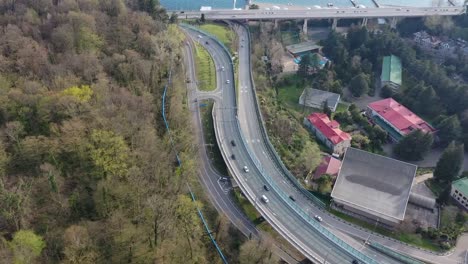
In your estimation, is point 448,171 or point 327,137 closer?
point 448,171

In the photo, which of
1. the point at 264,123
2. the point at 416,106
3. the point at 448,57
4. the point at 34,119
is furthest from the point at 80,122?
the point at 448,57

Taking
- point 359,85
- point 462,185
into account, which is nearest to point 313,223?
point 462,185

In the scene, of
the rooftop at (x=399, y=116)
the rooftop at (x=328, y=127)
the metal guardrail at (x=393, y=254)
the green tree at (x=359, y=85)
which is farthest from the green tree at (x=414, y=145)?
the metal guardrail at (x=393, y=254)

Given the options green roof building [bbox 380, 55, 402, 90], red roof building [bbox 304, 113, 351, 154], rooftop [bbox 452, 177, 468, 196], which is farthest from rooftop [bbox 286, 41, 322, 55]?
rooftop [bbox 452, 177, 468, 196]

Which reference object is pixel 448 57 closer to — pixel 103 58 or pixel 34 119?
pixel 103 58

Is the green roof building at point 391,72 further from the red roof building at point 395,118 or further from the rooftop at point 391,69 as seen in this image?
the red roof building at point 395,118

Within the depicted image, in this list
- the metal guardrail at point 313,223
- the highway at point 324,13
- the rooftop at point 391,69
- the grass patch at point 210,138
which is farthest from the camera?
the highway at point 324,13

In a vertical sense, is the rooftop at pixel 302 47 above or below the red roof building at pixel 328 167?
above
